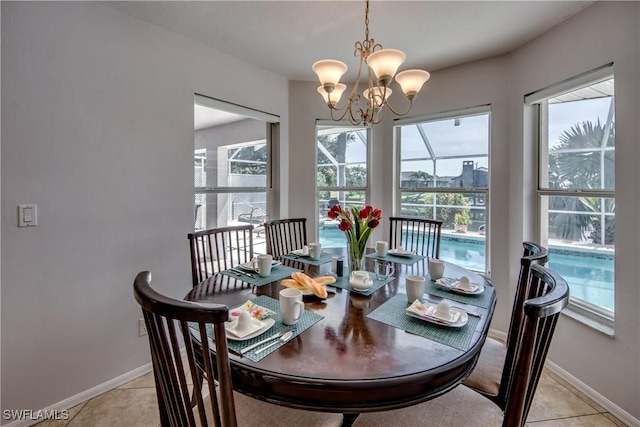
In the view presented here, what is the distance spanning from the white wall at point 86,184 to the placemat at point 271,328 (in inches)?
47.4

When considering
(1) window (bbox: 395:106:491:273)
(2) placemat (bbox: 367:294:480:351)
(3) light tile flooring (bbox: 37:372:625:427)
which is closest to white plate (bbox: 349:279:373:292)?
(2) placemat (bbox: 367:294:480:351)

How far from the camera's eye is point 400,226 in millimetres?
2688

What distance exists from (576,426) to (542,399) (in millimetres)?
219

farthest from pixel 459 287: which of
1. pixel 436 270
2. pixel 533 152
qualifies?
pixel 533 152

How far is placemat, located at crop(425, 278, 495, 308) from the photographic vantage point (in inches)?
51.3

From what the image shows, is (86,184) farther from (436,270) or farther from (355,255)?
(436,270)

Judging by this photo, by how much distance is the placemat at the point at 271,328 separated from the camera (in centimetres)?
91

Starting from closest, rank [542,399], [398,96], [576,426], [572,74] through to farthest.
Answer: [576,426]
[542,399]
[572,74]
[398,96]

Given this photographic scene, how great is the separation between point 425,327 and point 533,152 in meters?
2.12

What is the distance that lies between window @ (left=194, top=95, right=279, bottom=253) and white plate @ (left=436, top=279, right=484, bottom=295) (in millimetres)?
1952

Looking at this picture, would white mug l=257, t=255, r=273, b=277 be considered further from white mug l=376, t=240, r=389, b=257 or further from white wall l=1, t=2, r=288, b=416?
white wall l=1, t=2, r=288, b=416

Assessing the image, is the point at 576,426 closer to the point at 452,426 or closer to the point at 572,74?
the point at 452,426

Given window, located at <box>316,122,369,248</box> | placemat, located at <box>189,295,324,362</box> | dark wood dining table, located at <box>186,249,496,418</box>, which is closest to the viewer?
dark wood dining table, located at <box>186,249,496,418</box>

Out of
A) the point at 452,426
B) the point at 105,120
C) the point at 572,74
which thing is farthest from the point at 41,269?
the point at 572,74
